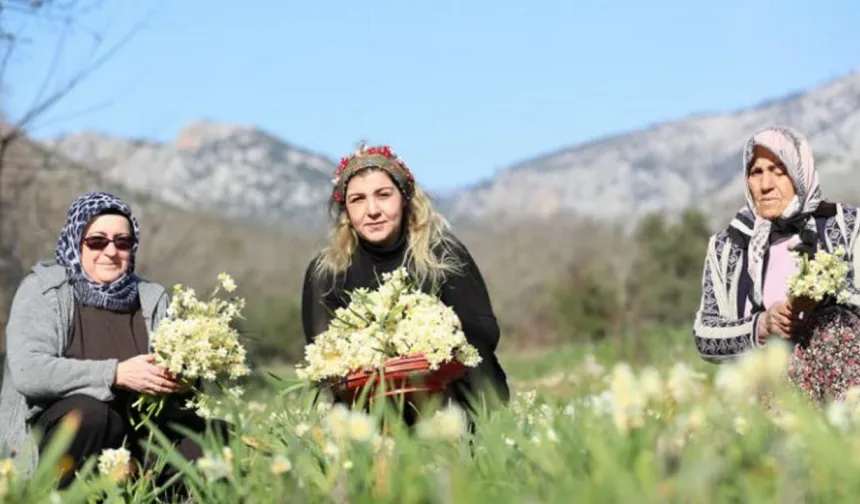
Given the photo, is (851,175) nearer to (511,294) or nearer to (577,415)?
(511,294)

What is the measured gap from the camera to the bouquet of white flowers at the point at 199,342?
→ 455 cm

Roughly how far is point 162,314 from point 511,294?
6546 centimetres

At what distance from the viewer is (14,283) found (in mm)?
16781

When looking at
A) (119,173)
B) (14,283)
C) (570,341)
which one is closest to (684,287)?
(570,341)

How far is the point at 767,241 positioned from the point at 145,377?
2.62 meters

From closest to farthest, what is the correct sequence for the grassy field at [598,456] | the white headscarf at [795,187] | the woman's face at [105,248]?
1. the grassy field at [598,456]
2. the white headscarf at [795,187]
3. the woman's face at [105,248]

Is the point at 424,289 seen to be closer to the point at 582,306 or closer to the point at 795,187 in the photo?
the point at 795,187

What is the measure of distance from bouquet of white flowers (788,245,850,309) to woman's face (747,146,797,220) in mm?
500

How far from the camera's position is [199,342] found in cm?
455

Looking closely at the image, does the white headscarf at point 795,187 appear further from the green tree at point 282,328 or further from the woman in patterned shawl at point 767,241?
the green tree at point 282,328

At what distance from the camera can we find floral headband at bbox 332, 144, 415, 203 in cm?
529

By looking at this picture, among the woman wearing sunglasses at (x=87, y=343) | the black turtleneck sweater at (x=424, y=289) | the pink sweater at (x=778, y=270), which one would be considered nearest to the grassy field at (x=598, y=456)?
the woman wearing sunglasses at (x=87, y=343)

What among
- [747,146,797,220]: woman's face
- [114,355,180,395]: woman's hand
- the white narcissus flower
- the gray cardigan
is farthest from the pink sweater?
the gray cardigan

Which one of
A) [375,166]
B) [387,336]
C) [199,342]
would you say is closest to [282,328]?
[375,166]
